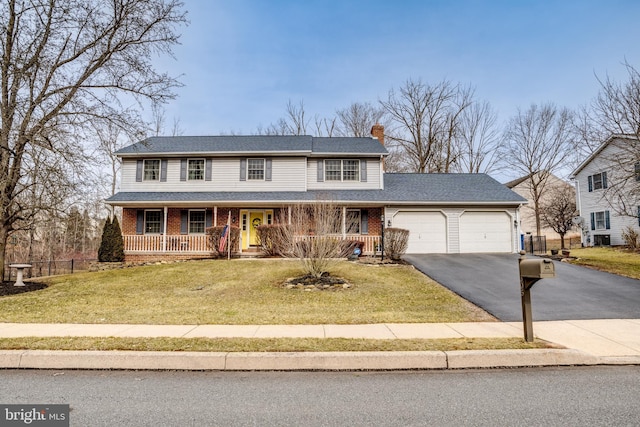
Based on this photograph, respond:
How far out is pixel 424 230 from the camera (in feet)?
58.9

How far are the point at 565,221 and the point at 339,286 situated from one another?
26.1 metres

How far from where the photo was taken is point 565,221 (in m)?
28.3

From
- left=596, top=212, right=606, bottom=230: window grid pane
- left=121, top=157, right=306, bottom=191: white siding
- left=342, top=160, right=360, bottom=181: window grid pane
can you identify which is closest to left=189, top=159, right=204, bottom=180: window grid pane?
left=121, top=157, right=306, bottom=191: white siding

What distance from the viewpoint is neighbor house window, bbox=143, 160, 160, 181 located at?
19.4 meters

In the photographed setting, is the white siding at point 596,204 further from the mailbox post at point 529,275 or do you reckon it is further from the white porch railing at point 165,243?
the white porch railing at point 165,243

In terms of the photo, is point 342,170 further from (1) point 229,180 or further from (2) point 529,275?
(2) point 529,275

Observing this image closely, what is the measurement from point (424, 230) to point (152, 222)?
1414 centimetres

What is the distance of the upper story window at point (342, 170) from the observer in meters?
19.6

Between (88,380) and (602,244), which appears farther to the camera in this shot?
(602,244)

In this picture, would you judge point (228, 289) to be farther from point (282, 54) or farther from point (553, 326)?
point (282, 54)

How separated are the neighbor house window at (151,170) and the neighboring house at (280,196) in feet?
0.18

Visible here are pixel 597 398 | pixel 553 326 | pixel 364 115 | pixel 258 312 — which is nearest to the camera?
pixel 597 398

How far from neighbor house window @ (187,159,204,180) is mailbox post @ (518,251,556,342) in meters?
17.2

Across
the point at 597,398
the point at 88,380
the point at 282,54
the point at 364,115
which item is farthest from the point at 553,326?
the point at 364,115
